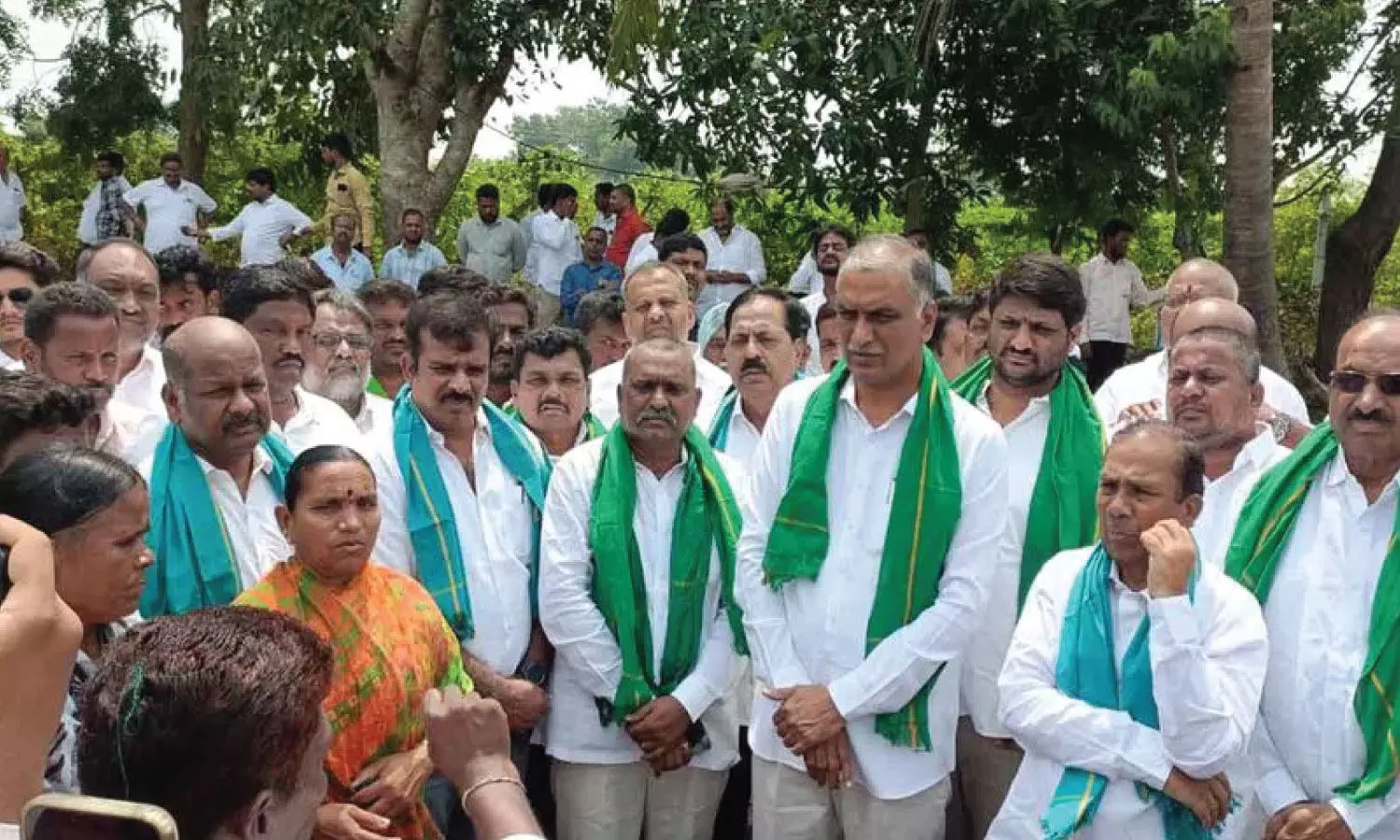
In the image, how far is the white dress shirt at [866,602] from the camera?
3998 millimetres

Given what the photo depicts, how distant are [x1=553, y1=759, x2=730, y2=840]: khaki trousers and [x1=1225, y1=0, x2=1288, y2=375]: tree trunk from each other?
6252 mm

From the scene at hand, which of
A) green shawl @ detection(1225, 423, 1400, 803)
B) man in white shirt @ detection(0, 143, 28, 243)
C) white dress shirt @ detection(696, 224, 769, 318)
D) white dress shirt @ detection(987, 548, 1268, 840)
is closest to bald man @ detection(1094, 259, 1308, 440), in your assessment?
green shawl @ detection(1225, 423, 1400, 803)

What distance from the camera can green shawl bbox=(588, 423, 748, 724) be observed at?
4391 millimetres

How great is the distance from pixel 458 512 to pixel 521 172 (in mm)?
17578

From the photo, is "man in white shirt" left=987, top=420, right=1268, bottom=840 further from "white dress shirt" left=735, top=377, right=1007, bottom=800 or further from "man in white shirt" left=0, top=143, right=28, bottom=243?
"man in white shirt" left=0, top=143, right=28, bottom=243

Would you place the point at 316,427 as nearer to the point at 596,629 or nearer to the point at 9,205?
the point at 596,629

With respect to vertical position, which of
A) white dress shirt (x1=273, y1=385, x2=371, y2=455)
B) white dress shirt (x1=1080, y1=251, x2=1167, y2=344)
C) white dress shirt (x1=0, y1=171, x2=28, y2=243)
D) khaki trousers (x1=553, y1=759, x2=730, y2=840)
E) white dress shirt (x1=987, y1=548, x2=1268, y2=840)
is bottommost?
khaki trousers (x1=553, y1=759, x2=730, y2=840)

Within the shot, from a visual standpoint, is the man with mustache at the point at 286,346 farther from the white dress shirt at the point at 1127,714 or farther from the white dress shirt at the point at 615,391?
the white dress shirt at the point at 1127,714

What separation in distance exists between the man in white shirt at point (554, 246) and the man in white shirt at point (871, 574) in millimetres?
10236

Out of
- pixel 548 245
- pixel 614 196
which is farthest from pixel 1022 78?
pixel 548 245

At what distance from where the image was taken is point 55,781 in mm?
2564

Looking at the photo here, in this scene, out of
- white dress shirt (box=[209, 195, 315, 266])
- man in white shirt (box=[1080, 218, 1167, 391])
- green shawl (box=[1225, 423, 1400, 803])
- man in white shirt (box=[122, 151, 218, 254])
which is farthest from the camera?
man in white shirt (box=[122, 151, 218, 254])

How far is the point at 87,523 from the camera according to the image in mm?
2977

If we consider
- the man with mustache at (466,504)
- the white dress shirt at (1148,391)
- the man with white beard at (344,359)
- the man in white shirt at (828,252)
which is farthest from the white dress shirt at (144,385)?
the man in white shirt at (828,252)
